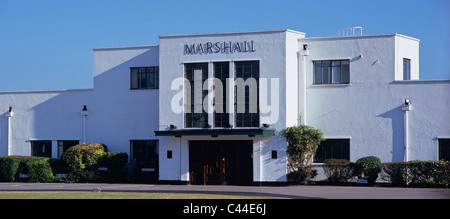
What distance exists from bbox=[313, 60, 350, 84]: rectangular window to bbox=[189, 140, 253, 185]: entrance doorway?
5.03 metres

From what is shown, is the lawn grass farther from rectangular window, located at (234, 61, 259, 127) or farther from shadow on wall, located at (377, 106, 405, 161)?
shadow on wall, located at (377, 106, 405, 161)

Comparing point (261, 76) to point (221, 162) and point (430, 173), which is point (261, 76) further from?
point (430, 173)

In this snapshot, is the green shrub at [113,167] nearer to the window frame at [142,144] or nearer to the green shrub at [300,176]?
the window frame at [142,144]

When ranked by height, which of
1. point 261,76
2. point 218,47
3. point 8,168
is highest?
point 218,47

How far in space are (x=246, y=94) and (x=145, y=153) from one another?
23.2ft

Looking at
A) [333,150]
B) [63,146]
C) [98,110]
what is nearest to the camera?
[333,150]

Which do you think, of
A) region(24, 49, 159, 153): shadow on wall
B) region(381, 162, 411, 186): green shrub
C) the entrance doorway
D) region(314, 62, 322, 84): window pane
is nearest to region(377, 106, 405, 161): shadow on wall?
region(381, 162, 411, 186): green shrub

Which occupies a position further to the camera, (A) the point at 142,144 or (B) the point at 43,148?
(B) the point at 43,148

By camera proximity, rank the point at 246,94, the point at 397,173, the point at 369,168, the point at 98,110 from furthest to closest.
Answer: the point at 98,110 < the point at 246,94 < the point at 369,168 < the point at 397,173

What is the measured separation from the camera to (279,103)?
3325cm

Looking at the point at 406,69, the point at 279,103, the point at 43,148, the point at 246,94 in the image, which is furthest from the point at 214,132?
the point at 43,148

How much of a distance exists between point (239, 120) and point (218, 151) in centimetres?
195

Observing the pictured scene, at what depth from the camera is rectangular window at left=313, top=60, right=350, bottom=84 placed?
3466cm

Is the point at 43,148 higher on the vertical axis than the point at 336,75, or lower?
lower
